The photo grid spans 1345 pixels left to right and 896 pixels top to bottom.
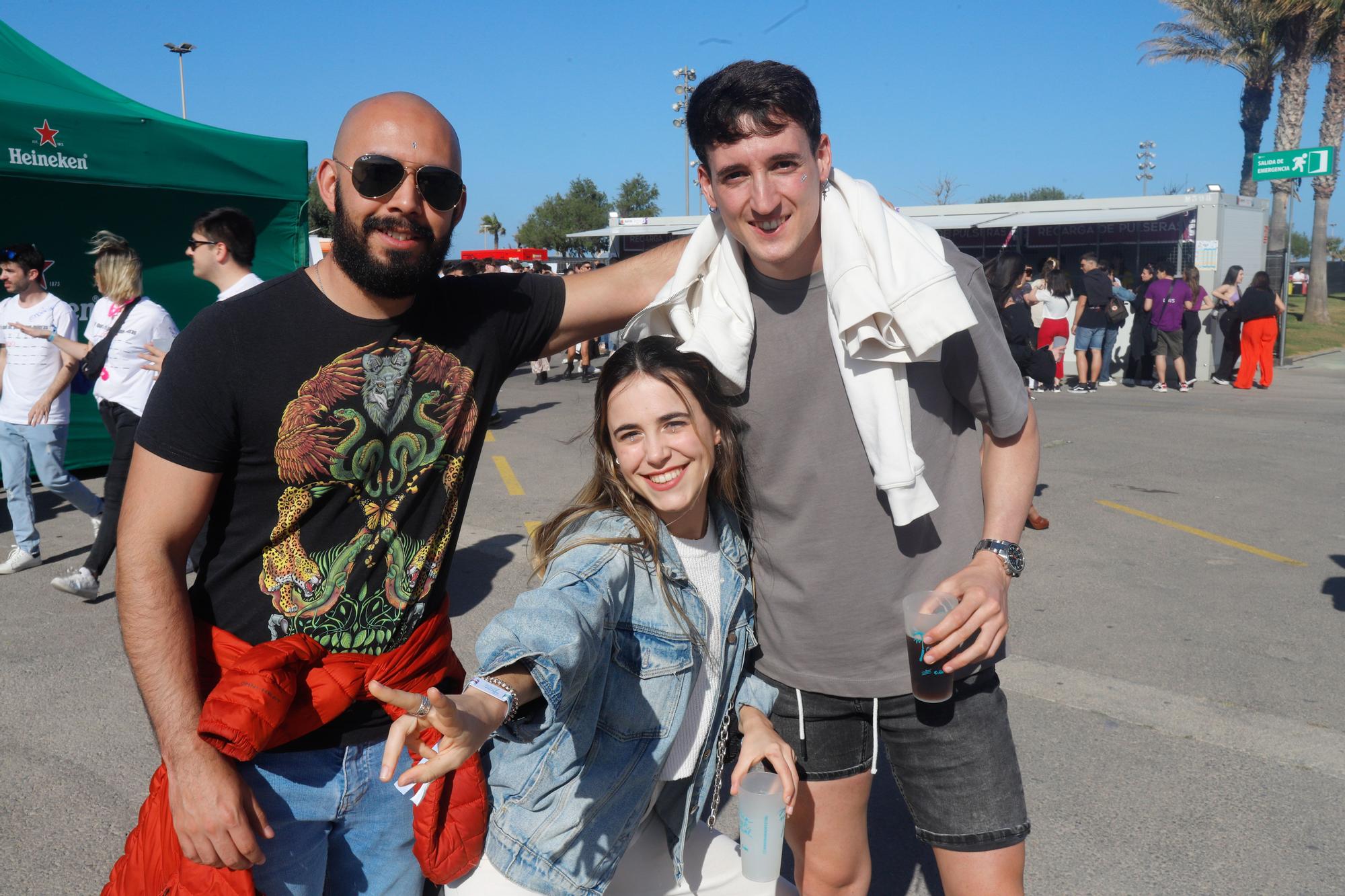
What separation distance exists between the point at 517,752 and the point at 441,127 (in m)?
1.29

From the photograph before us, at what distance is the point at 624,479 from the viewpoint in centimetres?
218

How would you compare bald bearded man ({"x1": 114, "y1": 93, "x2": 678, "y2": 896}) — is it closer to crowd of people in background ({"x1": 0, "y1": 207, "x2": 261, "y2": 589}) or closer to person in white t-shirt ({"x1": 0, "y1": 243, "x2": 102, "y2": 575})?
crowd of people in background ({"x1": 0, "y1": 207, "x2": 261, "y2": 589})

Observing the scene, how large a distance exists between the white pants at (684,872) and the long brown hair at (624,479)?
0.50 meters

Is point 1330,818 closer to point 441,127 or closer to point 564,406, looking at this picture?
point 441,127

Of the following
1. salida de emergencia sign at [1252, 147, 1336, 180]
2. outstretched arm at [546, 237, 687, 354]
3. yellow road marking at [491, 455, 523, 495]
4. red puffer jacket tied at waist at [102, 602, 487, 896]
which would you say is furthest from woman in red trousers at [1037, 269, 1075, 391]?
red puffer jacket tied at waist at [102, 602, 487, 896]

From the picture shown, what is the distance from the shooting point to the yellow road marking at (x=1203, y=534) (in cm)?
664

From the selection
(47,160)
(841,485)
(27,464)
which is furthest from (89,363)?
(841,485)

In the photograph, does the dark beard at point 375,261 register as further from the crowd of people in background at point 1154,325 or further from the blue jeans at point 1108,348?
the blue jeans at point 1108,348

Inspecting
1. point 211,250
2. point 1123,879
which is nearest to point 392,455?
point 1123,879

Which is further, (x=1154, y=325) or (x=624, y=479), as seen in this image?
(x=1154, y=325)

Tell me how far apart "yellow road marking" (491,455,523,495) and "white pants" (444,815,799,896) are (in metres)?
6.67

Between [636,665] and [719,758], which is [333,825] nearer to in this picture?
[636,665]

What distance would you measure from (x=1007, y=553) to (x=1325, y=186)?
33087 millimetres

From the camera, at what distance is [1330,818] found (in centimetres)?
350
